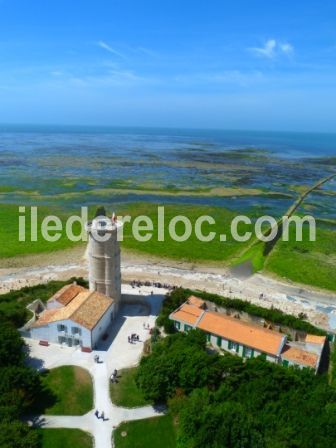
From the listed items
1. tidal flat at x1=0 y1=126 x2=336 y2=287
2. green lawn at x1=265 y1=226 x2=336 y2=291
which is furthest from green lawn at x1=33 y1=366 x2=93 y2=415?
green lawn at x1=265 y1=226 x2=336 y2=291

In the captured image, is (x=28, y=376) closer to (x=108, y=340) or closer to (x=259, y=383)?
(x=108, y=340)

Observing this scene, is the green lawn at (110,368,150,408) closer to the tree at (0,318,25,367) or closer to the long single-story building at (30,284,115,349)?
the long single-story building at (30,284,115,349)

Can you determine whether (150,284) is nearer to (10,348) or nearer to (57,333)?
(57,333)

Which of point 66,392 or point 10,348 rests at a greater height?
point 10,348

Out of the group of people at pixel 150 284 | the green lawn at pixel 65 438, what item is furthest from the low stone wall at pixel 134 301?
the green lawn at pixel 65 438

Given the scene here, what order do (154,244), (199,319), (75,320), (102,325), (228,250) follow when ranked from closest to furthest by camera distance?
(75,320) → (102,325) → (199,319) → (228,250) → (154,244)

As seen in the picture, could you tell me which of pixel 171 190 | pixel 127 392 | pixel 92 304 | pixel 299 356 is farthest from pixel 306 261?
pixel 171 190

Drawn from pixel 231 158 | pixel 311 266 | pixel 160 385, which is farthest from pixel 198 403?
pixel 231 158
